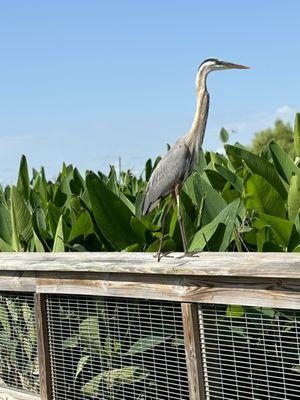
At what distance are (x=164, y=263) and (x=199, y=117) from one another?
27.8 inches

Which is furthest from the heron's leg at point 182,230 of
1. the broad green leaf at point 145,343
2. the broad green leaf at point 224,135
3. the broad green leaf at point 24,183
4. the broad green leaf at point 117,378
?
the broad green leaf at point 224,135

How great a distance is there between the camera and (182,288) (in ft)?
11.1

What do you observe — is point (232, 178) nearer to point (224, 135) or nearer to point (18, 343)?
point (18, 343)

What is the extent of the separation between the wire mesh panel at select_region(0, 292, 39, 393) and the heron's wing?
1.27m

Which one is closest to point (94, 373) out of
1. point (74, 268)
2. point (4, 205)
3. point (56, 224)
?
point (74, 268)

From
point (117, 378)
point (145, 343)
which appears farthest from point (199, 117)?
point (117, 378)

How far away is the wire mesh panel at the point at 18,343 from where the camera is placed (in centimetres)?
451

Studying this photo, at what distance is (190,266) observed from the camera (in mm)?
3281

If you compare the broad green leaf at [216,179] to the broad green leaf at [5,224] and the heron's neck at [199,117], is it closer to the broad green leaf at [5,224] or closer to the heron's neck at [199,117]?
the heron's neck at [199,117]

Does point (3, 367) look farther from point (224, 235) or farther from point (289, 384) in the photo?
point (289, 384)

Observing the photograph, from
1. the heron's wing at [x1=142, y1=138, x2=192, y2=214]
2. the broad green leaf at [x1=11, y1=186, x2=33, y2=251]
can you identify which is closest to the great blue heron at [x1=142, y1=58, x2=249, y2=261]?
the heron's wing at [x1=142, y1=138, x2=192, y2=214]

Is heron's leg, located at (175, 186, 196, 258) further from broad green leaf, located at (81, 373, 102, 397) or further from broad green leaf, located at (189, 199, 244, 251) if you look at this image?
broad green leaf, located at (81, 373, 102, 397)

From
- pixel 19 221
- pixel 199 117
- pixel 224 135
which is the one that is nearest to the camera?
pixel 199 117

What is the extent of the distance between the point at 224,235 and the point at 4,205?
83.0 inches
